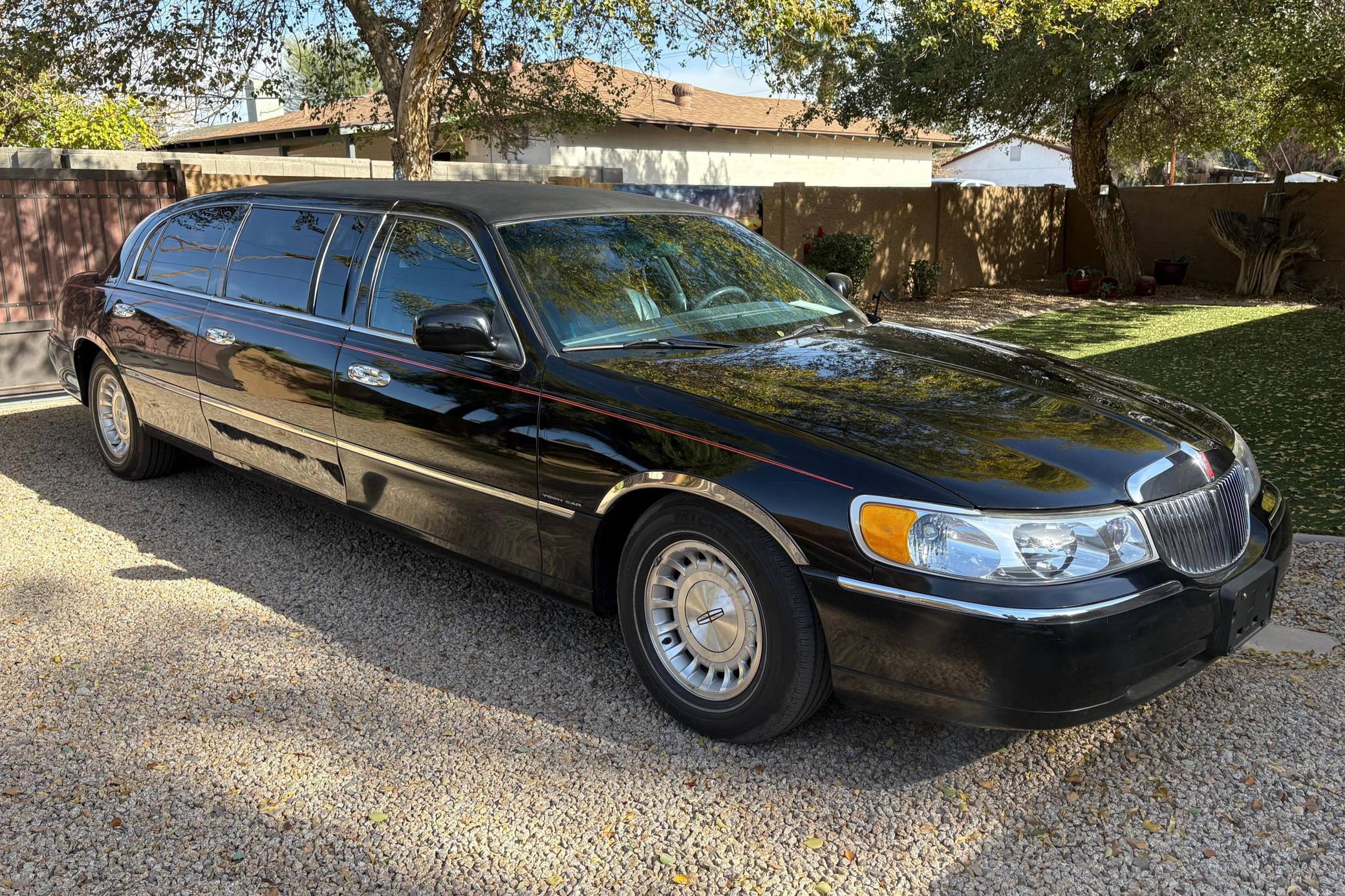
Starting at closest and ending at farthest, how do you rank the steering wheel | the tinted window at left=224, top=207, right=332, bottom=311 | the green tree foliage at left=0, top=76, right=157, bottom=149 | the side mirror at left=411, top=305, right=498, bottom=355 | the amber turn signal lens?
1. the amber turn signal lens
2. the side mirror at left=411, top=305, right=498, bottom=355
3. the steering wheel
4. the tinted window at left=224, top=207, right=332, bottom=311
5. the green tree foliage at left=0, top=76, right=157, bottom=149

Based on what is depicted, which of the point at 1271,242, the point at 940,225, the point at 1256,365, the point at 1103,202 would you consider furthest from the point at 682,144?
the point at 1256,365

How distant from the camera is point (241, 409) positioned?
5.07 meters

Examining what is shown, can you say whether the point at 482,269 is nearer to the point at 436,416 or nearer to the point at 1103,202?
the point at 436,416

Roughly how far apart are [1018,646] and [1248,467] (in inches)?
58.4

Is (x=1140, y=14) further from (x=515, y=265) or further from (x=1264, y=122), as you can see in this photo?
(x=515, y=265)

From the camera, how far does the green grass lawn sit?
6637 mm

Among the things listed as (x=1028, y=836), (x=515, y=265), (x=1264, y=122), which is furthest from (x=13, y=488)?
(x=1264, y=122)

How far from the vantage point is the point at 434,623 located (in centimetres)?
443

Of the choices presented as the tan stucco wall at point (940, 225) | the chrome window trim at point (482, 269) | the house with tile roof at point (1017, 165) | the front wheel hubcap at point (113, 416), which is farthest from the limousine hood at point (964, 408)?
the house with tile roof at point (1017, 165)

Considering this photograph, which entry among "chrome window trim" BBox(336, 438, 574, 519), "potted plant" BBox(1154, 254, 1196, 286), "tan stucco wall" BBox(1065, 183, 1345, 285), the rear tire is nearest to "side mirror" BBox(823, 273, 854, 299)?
"chrome window trim" BBox(336, 438, 574, 519)

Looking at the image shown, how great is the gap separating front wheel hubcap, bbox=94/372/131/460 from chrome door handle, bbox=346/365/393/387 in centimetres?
254

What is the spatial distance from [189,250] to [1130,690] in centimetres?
497

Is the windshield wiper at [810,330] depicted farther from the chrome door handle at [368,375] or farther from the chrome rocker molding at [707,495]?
the chrome door handle at [368,375]

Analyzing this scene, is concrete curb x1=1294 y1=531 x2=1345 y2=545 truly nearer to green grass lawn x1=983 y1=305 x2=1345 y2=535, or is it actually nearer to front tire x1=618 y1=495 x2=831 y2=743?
green grass lawn x1=983 y1=305 x2=1345 y2=535
